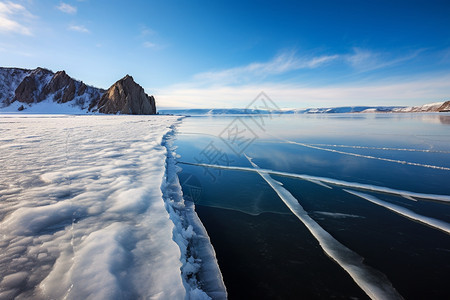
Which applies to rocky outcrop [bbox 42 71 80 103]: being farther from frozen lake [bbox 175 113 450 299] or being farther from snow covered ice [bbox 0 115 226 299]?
frozen lake [bbox 175 113 450 299]

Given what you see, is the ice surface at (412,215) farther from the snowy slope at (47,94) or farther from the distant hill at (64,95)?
the snowy slope at (47,94)

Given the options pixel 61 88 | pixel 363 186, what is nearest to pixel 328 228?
pixel 363 186

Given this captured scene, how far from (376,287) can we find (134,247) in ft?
8.68

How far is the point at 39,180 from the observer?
3.92 m

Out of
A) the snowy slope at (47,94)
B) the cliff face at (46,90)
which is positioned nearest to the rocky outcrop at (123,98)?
the snowy slope at (47,94)

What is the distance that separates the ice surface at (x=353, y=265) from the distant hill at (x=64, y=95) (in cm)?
8324

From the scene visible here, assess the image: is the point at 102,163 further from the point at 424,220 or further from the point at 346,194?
the point at 424,220

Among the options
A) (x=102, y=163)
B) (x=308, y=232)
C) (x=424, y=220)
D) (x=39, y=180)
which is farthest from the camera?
(x=102, y=163)

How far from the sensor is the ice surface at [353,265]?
77.6 inches

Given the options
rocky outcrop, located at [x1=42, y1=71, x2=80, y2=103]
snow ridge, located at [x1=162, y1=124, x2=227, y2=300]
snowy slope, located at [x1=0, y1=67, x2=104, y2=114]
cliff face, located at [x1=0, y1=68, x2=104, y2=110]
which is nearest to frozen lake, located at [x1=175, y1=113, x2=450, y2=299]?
snow ridge, located at [x1=162, y1=124, x2=227, y2=300]

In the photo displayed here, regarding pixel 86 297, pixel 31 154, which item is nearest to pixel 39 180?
pixel 31 154

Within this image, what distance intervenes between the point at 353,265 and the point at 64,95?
116001 millimetres

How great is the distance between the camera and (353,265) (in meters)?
2.30

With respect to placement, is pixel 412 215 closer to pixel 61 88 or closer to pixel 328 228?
pixel 328 228
